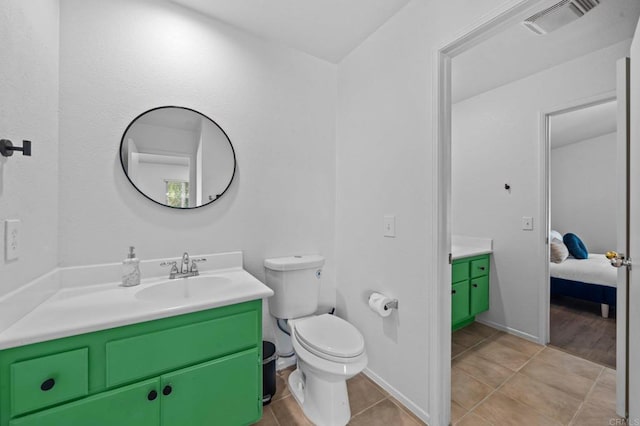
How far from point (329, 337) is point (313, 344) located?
13 cm

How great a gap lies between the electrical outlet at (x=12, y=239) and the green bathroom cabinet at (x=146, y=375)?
12.3 inches

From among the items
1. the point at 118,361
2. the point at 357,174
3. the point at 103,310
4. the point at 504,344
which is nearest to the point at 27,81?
the point at 103,310

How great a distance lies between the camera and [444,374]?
137 cm

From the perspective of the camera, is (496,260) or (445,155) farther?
(496,260)

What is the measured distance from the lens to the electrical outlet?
0.87 metres

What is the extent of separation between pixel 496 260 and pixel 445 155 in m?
1.82

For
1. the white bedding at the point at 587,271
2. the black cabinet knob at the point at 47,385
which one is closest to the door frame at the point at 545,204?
the white bedding at the point at 587,271

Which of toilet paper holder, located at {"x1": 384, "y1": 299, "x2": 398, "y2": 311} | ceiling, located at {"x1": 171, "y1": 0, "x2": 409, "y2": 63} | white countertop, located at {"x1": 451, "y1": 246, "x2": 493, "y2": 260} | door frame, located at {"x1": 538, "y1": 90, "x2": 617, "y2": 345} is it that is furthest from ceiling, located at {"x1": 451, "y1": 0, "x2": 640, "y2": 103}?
toilet paper holder, located at {"x1": 384, "y1": 299, "x2": 398, "y2": 311}

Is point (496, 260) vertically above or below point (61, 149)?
below

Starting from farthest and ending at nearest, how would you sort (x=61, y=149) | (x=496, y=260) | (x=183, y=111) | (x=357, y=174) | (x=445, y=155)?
(x=496, y=260) < (x=357, y=174) < (x=183, y=111) < (x=445, y=155) < (x=61, y=149)

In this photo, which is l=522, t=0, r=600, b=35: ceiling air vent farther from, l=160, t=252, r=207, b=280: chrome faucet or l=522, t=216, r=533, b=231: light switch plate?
l=160, t=252, r=207, b=280: chrome faucet

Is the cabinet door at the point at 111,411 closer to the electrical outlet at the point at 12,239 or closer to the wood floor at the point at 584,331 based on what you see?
the electrical outlet at the point at 12,239

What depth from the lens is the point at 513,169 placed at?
248 centimetres

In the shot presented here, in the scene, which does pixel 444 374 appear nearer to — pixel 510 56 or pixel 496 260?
pixel 496 260
